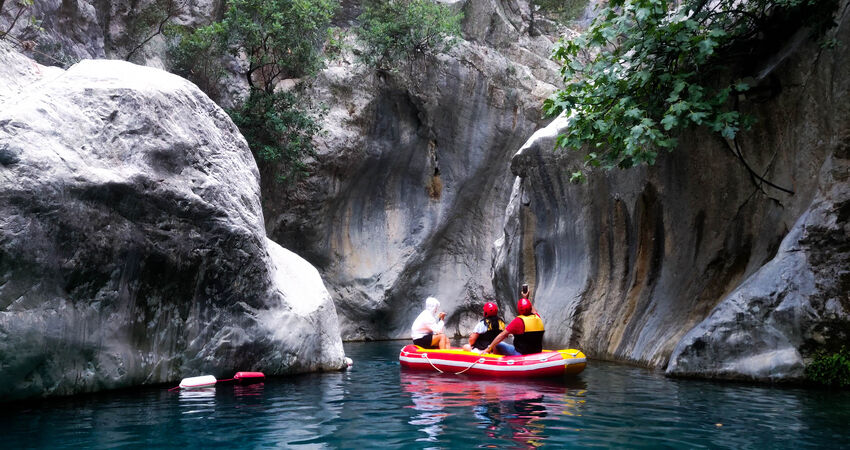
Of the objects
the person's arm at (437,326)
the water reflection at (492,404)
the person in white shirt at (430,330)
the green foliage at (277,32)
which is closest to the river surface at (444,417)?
the water reflection at (492,404)

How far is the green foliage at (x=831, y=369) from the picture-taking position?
8.19m

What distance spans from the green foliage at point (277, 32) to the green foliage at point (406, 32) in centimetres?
213

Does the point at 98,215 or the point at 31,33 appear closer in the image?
the point at 98,215

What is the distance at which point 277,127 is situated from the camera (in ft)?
65.1

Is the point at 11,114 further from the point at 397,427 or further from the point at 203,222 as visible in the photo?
the point at 397,427

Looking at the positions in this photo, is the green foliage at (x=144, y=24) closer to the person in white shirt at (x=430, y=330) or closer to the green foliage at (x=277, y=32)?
the green foliage at (x=277, y=32)

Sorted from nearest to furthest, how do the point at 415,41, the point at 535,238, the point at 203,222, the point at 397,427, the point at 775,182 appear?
1. the point at 397,427
2. the point at 203,222
3. the point at 775,182
4. the point at 535,238
5. the point at 415,41

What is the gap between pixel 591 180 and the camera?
45.4 ft

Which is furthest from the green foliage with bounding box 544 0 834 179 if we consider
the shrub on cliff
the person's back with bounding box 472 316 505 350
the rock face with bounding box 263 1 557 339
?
the rock face with bounding box 263 1 557 339

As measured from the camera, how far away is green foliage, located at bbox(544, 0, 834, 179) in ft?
30.7

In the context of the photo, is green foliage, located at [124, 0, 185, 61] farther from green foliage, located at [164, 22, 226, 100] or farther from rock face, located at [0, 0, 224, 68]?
green foliage, located at [164, 22, 226, 100]

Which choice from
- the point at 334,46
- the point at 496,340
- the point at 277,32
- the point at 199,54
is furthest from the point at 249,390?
the point at 334,46

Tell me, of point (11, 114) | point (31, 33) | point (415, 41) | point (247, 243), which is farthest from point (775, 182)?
point (31, 33)

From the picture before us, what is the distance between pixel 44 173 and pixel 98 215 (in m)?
0.81
